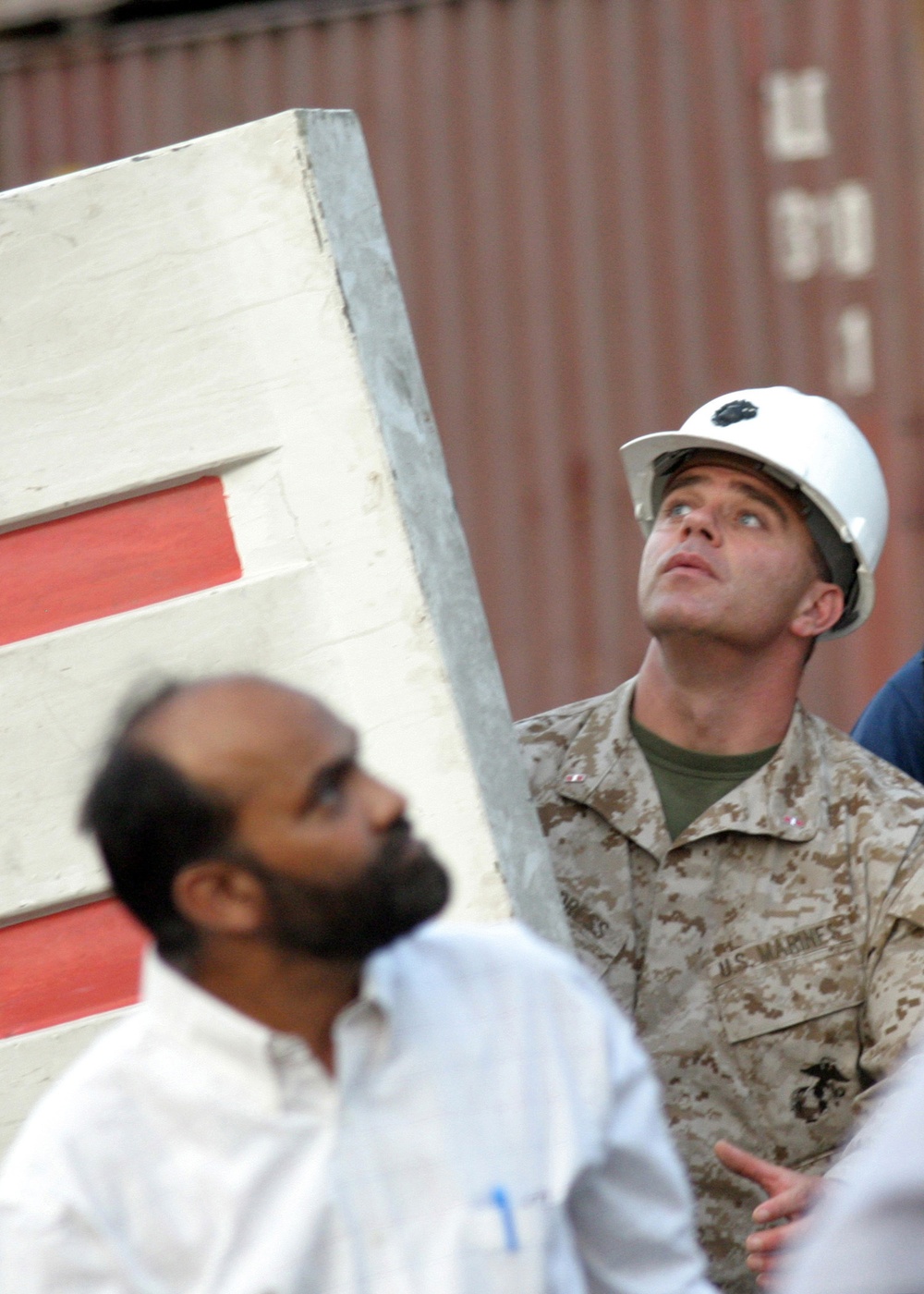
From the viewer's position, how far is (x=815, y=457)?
Answer: 2.91m

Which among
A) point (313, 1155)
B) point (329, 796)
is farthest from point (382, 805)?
point (313, 1155)

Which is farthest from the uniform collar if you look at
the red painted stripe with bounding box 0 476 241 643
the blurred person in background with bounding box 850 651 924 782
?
the red painted stripe with bounding box 0 476 241 643

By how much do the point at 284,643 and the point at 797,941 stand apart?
0.94 meters

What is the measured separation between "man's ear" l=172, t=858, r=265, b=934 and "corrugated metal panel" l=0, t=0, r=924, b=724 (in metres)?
4.27

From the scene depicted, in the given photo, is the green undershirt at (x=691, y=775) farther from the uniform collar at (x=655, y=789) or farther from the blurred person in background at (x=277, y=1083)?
the blurred person in background at (x=277, y=1083)

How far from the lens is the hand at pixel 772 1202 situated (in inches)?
90.0

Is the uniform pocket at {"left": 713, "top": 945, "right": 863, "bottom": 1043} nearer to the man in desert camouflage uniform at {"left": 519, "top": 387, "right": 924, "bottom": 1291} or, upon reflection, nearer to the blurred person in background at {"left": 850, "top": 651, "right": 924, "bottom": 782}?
the man in desert camouflage uniform at {"left": 519, "top": 387, "right": 924, "bottom": 1291}

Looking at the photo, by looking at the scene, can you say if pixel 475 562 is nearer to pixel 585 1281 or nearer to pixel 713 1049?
pixel 713 1049

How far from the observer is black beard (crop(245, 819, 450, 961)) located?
1538 millimetres

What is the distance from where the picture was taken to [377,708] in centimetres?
224

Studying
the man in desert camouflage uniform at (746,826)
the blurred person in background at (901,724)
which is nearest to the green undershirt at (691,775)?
the man in desert camouflage uniform at (746,826)

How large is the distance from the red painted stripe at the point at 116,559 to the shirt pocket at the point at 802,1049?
3.43ft

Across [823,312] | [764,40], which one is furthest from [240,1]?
[823,312]

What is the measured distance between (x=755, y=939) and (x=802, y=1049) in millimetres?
176
